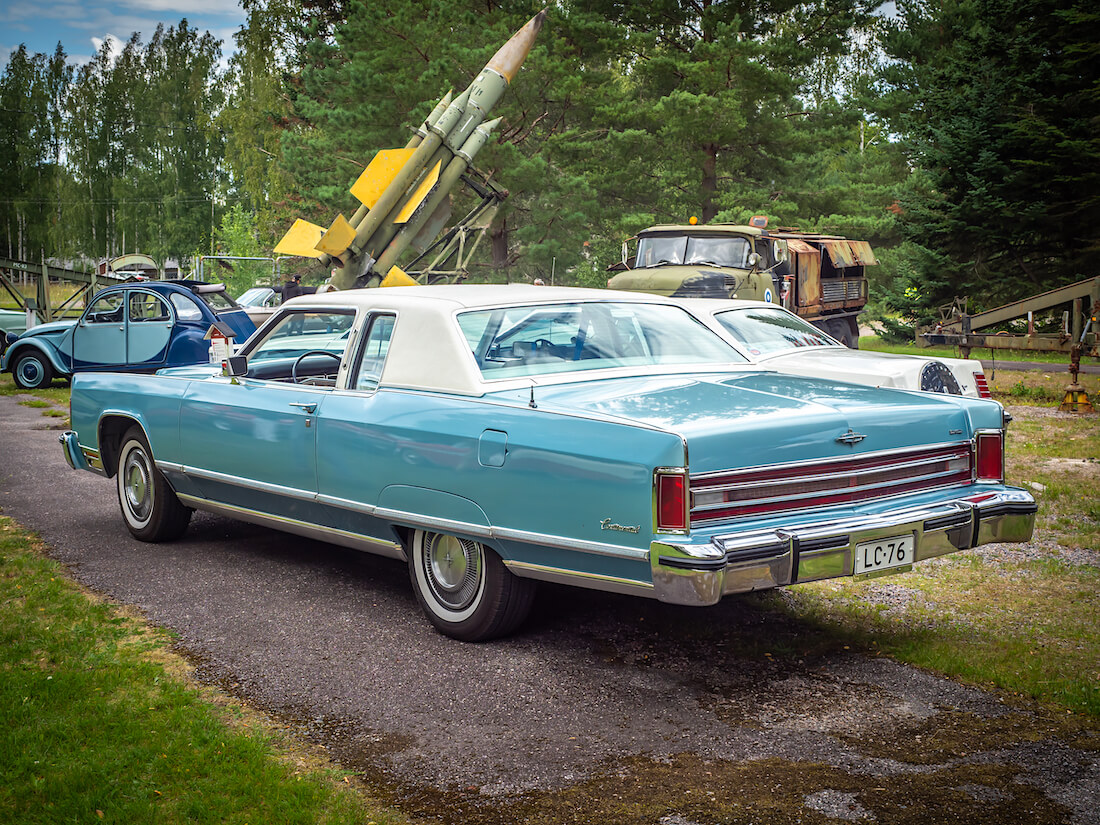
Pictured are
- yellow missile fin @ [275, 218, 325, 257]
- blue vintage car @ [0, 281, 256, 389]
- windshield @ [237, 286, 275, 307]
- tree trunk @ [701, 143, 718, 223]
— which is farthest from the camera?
tree trunk @ [701, 143, 718, 223]

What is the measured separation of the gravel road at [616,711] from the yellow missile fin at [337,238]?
15.4 metres

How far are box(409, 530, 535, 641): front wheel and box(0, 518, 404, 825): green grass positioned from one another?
108 centimetres

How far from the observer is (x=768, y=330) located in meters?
7.72

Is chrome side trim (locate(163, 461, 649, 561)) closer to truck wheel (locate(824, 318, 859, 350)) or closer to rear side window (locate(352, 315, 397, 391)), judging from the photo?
rear side window (locate(352, 315, 397, 391))

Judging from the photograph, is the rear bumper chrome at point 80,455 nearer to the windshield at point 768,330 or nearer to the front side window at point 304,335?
the front side window at point 304,335

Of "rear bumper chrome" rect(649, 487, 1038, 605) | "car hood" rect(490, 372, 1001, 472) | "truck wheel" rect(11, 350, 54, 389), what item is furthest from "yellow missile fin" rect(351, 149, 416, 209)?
"rear bumper chrome" rect(649, 487, 1038, 605)

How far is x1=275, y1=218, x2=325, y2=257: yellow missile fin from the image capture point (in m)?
21.2

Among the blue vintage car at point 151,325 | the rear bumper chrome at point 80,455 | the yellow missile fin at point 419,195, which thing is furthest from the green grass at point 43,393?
the rear bumper chrome at point 80,455

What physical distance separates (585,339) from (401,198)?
56.1ft

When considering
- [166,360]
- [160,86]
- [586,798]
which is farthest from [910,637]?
[160,86]

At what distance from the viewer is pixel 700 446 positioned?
12.8 ft

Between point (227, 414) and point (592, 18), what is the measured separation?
25771mm

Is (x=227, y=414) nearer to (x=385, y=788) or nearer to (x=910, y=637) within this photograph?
(x=385, y=788)

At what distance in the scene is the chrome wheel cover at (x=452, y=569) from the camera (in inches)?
187
